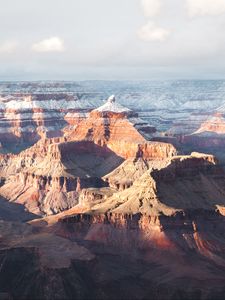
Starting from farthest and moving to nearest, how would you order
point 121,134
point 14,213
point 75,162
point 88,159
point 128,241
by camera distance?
1. point 121,134
2. point 88,159
3. point 75,162
4. point 14,213
5. point 128,241

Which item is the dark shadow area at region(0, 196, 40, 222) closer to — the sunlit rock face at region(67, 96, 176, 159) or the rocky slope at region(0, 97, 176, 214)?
the rocky slope at region(0, 97, 176, 214)

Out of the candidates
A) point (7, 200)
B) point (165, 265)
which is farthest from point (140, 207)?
point (7, 200)

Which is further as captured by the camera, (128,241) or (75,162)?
(75,162)

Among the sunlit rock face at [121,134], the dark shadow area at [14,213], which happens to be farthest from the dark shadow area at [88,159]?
the dark shadow area at [14,213]

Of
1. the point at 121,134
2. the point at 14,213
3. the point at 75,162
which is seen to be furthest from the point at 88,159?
the point at 14,213

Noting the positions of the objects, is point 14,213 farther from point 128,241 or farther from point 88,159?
point 128,241

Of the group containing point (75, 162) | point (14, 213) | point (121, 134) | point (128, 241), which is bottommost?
point (14, 213)

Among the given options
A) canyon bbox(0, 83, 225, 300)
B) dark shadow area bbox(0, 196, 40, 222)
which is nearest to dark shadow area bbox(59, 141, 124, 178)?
canyon bbox(0, 83, 225, 300)

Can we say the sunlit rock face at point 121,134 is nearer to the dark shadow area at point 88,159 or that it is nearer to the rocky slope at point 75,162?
the rocky slope at point 75,162

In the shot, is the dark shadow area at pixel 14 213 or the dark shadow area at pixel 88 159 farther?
the dark shadow area at pixel 88 159

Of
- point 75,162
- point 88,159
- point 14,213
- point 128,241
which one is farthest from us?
point 88,159

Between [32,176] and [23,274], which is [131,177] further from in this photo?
[23,274]
